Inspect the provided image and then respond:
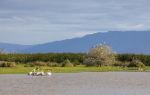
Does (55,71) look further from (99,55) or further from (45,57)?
(45,57)

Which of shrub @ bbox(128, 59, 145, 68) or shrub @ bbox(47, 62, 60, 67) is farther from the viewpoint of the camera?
shrub @ bbox(47, 62, 60, 67)

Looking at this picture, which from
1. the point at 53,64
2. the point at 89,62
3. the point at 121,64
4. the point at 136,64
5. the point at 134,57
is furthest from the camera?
Answer: the point at 134,57

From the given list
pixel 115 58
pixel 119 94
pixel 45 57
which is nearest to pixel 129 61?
pixel 115 58

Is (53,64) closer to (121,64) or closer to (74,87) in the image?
(121,64)

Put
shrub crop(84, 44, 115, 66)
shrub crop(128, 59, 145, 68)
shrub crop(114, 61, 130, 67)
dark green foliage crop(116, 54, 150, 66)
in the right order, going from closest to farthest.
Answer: shrub crop(128, 59, 145, 68), shrub crop(114, 61, 130, 67), shrub crop(84, 44, 115, 66), dark green foliage crop(116, 54, 150, 66)

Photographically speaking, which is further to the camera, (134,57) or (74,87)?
(134,57)

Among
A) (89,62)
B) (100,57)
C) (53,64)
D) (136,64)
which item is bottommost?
(136,64)

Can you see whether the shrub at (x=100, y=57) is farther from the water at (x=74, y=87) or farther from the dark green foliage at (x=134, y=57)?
the water at (x=74, y=87)

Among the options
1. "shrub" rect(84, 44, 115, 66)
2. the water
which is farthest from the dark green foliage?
the water

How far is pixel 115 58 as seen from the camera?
105m

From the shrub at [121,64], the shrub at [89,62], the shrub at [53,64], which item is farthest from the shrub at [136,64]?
the shrub at [53,64]

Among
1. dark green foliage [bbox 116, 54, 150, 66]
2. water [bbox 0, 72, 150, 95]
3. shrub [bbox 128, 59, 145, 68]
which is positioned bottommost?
water [bbox 0, 72, 150, 95]

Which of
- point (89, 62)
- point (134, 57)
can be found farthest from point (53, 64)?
point (134, 57)

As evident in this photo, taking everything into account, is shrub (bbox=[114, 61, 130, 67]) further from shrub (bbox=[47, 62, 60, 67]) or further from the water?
the water
